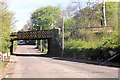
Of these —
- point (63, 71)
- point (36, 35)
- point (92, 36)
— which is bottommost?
point (63, 71)

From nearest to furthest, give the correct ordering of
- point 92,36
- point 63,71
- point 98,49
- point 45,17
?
point 63,71 → point 98,49 → point 92,36 → point 45,17

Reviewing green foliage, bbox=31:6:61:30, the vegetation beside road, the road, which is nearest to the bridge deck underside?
the vegetation beside road

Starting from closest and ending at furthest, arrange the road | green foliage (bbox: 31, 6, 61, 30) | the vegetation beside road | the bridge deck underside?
the road < the vegetation beside road < the bridge deck underside < green foliage (bbox: 31, 6, 61, 30)

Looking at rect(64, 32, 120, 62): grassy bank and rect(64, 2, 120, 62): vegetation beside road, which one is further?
rect(64, 2, 120, 62): vegetation beside road

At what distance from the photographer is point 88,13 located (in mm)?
88188

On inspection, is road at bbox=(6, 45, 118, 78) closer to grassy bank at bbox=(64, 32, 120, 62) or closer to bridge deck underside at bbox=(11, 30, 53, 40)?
grassy bank at bbox=(64, 32, 120, 62)

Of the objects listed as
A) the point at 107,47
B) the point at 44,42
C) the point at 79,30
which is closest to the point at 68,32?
the point at 79,30

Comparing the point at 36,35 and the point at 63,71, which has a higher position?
the point at 36,35

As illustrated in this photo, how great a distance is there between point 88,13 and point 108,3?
915cm

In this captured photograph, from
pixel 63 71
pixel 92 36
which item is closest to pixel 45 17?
pixel 92 36

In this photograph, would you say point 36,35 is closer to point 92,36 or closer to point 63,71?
point 92,36

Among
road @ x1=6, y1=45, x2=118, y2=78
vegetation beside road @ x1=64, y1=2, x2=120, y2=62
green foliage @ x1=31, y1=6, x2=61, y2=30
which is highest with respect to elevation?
green foliage @ x1=31, y1=6, x2=61, y2=30

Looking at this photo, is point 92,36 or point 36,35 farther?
point 36,35

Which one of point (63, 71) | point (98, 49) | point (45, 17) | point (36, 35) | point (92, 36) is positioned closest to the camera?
point (63, 71)
